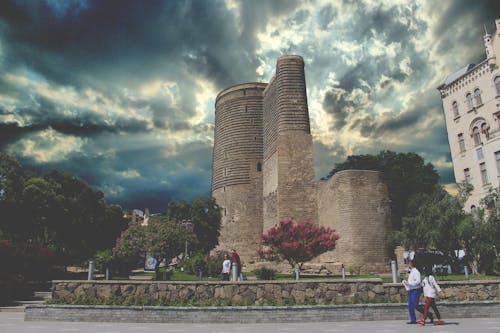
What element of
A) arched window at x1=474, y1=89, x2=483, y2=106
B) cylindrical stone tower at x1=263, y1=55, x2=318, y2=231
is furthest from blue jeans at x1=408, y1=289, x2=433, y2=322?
arched window at x1=474, y1=89, x2=483, y2=106

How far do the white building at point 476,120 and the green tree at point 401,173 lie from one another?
414 centimetres

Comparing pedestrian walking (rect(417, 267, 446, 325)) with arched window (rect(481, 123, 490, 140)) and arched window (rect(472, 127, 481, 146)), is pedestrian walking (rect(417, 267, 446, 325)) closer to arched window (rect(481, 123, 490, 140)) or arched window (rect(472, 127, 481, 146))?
arched window (rect(481, 123, 490, 140))

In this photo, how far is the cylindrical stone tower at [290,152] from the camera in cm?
2770

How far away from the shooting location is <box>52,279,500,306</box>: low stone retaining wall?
29.9ft

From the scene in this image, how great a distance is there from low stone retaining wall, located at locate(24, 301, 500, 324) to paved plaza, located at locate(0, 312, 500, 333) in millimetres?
258

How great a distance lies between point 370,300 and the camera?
9.05 metres

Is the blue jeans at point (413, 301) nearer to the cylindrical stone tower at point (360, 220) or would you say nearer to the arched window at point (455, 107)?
the cylindrical stone tower at point (360, 220)

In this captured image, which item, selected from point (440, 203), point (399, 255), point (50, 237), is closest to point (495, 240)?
point (440, 203)

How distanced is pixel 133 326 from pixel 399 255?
20353 mm

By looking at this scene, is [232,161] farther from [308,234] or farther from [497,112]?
[497,112]

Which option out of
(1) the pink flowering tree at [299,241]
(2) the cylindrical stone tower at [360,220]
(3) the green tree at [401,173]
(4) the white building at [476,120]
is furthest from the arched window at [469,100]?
(1) the pink flowering tree at [299,241]

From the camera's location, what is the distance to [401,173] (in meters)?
36.0

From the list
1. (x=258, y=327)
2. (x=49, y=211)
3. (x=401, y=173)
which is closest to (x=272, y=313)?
(x=258, y=327)

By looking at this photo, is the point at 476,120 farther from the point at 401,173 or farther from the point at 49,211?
the point at 49,211
